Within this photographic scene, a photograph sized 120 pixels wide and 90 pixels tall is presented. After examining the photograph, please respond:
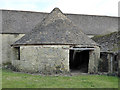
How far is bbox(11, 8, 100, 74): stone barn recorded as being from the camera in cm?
1265

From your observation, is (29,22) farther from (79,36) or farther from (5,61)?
(79,36)

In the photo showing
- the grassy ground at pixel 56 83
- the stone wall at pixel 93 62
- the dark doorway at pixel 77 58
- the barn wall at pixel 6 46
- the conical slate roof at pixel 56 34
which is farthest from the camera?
the barn wall at pixel 6 46

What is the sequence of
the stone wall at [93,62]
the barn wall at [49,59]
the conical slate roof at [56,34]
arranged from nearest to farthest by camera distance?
the barn wall at [49,59] < the conical slate roof at [56,34] < the stone wall at [93,62]

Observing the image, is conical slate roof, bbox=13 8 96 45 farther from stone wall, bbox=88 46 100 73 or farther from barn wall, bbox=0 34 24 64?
barn wall, bbox=0 34 24 64

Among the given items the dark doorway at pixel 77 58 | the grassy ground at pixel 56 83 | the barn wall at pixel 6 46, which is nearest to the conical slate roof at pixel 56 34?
the grassy ground at pixel 56 83

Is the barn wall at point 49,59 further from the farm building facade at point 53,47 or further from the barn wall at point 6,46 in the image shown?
the barn wall at point 6,46

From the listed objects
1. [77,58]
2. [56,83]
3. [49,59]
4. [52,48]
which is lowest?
[56,83]

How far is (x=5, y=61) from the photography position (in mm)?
20766

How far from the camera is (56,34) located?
44.4 ft

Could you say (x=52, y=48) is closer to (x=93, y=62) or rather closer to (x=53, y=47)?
(x=53, y=47)

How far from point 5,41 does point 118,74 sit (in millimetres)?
14808

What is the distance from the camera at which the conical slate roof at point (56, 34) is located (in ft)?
42.8

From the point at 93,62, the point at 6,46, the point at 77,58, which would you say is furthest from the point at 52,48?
the point at 6,46

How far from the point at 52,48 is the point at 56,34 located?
4.77 feet
